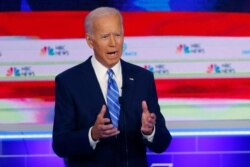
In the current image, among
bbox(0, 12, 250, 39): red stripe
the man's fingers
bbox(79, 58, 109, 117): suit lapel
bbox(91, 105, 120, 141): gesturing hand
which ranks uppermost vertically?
bbox(0, 12, 250, 39): red stripe

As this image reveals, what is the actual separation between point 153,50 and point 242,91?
0.55 m

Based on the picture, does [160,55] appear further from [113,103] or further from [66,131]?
[66,131]

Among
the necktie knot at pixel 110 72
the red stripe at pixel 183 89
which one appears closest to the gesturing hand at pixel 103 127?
the necktie knot at pixel 110 72

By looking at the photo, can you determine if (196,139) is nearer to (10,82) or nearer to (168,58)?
(168,58)

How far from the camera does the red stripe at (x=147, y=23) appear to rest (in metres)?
3.45

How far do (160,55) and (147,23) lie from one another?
195mm

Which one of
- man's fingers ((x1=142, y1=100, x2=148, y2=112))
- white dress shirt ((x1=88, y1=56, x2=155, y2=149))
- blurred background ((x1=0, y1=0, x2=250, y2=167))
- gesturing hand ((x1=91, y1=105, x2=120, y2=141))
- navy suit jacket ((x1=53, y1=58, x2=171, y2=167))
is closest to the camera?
gesturing hand ((x1=91, y1=105, x2=120, y2=141))

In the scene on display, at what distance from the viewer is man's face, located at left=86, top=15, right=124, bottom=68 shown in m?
2.29

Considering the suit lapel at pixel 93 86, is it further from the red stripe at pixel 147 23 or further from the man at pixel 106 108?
the red stripe at pixel 147 23

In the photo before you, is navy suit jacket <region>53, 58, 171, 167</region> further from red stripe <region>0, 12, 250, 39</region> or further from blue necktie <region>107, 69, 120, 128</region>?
red stripe <region>0, 12, 250, 39</region>

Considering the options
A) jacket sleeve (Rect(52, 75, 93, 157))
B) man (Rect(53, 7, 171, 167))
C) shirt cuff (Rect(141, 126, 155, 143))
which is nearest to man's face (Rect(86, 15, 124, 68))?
man (Rect(53, 7, 171, 167))

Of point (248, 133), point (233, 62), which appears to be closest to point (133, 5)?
point (233, 62)

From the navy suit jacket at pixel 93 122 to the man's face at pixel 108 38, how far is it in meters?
A: 0.10

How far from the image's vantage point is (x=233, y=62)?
3.47 meters
